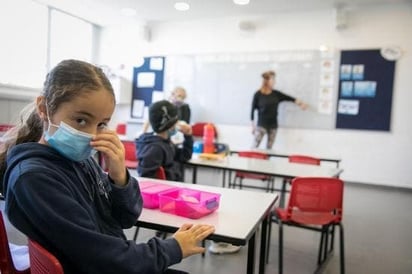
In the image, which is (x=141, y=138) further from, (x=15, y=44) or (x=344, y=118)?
(x=15, y=44)

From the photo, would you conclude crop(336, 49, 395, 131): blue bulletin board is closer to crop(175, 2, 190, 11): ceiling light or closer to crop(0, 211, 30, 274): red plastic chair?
crop(175, 2, 190, 11): ceiling light

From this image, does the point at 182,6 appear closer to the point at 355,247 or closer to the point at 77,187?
the point at 355,247

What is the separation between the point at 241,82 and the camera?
601cm

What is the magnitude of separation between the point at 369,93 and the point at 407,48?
0.80 m

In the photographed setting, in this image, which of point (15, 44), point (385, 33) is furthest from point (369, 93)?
point (15, 44)

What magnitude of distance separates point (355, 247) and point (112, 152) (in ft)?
8.21

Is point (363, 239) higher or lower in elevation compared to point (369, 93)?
lower

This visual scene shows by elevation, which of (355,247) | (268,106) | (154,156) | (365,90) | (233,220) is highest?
(365,90)

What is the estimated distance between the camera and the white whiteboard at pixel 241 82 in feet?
18.2

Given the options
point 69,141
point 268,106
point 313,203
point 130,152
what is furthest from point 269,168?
point 268,106

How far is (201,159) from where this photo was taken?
2936 millimetres

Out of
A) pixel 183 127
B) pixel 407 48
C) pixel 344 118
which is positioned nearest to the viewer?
pixel 183 127

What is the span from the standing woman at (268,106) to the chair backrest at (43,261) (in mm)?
4942

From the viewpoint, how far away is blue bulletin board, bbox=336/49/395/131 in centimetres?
509
